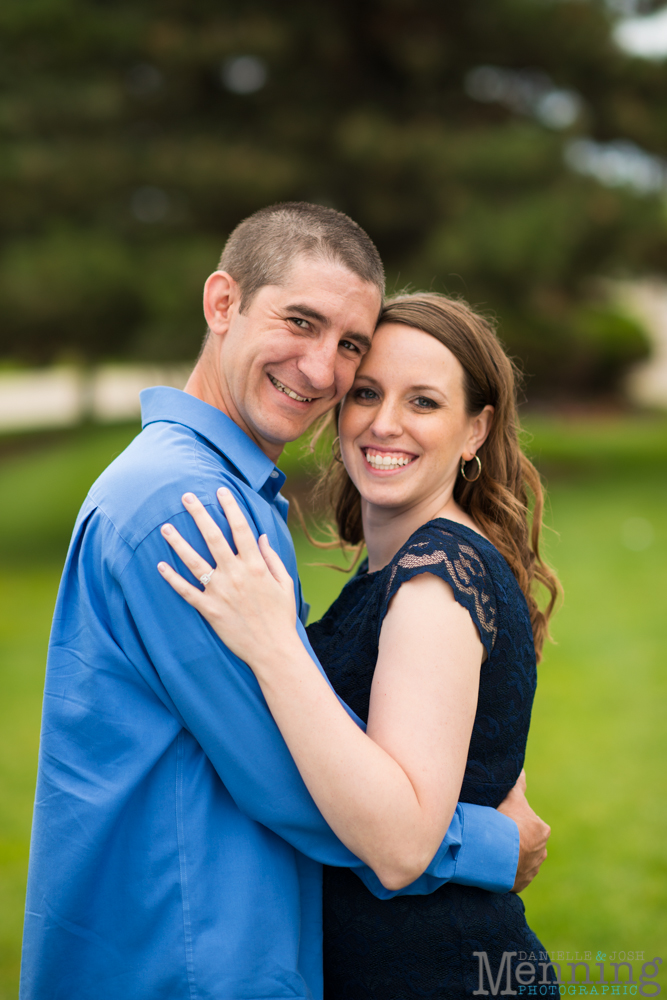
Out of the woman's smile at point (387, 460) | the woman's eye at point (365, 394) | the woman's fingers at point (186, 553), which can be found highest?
the woman's eye at point (365, 394)

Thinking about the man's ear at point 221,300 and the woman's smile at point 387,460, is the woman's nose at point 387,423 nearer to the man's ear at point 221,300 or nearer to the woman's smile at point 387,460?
the woman's smile at point 387,460

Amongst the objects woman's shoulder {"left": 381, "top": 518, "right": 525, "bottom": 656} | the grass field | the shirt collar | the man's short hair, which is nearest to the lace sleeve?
woman's shoulder {"left": 381, "top": 518, "right": 525, "bottom": 656}

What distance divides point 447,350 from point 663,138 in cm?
1330

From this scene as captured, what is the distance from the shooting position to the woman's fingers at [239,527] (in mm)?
1738

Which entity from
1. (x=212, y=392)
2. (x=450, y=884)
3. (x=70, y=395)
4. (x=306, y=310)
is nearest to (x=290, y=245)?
(x=306, y=310)

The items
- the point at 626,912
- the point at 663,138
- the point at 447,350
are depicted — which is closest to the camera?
the point at 447,350

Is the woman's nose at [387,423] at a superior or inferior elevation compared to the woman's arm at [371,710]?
superior

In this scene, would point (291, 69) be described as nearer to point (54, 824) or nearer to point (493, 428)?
point (493, 428)

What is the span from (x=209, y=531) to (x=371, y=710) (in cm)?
50

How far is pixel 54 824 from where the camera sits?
5.76 feet

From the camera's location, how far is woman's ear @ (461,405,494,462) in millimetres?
2398

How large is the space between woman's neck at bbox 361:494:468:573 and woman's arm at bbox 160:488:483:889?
20.7 inches

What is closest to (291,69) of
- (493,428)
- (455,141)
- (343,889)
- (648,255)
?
(455,141)

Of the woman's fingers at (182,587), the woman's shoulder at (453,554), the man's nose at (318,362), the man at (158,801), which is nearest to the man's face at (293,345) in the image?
the man's nose at (318,362)
